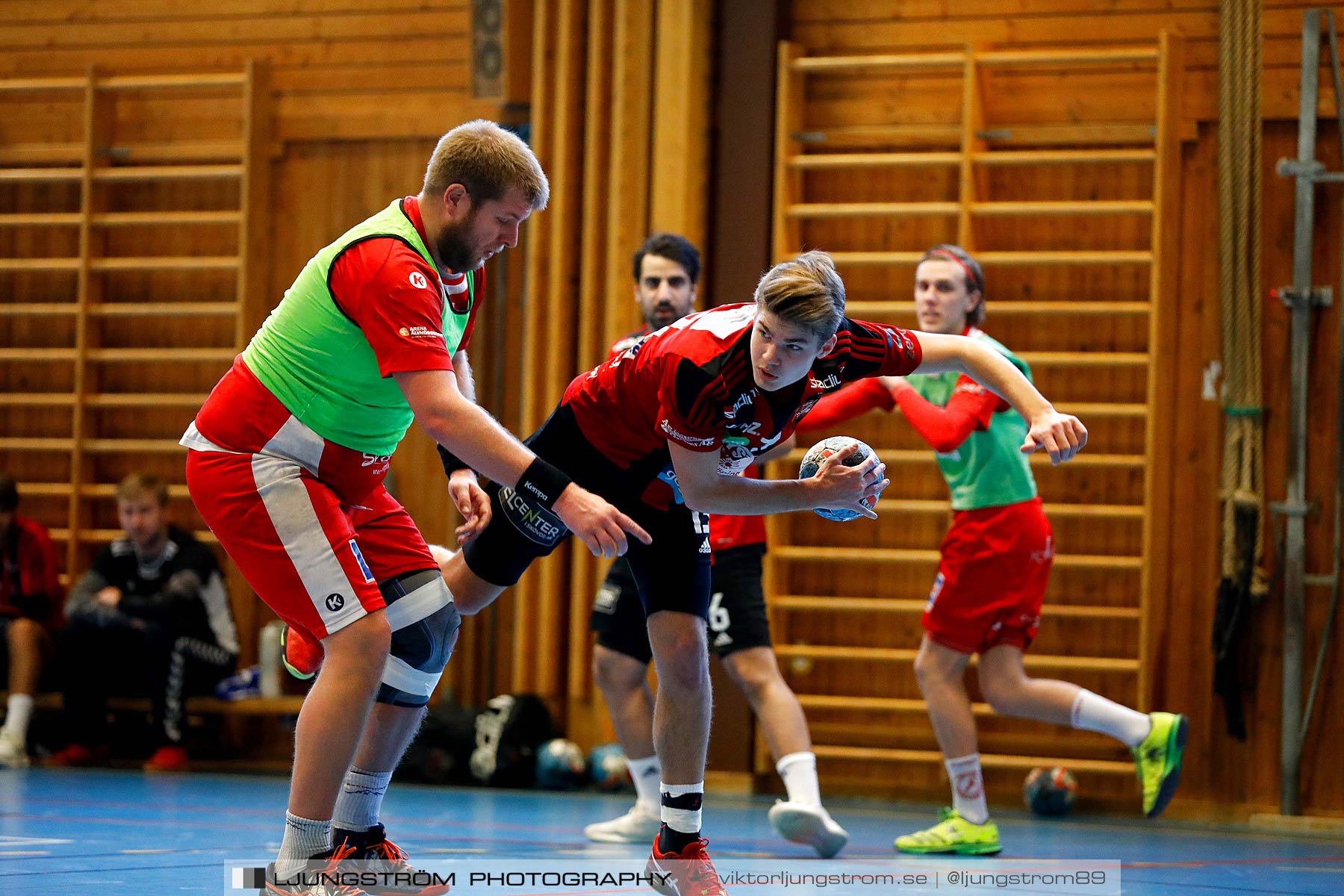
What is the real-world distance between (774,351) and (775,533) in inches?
167

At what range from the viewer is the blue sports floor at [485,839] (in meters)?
4.07

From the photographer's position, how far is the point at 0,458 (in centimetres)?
888

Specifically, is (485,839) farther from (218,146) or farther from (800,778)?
(218,146)

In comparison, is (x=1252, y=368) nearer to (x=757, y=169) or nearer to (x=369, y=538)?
(x=757, y=169)

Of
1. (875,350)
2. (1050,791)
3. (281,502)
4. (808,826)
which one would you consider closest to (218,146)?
(1050,791)

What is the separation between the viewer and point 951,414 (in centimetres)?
488

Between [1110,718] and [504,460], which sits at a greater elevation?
[504,460]

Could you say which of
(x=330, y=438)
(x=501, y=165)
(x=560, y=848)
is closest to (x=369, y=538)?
(x=330, y=438)

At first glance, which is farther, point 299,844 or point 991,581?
point 991,581

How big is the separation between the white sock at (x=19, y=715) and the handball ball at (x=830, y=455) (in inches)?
206

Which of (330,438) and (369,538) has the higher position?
(330,438)

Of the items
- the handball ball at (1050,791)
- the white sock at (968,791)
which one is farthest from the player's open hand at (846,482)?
the handball ball at (1050,791)

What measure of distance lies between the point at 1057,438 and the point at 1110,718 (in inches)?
84.3

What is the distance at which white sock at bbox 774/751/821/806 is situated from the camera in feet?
15.4
